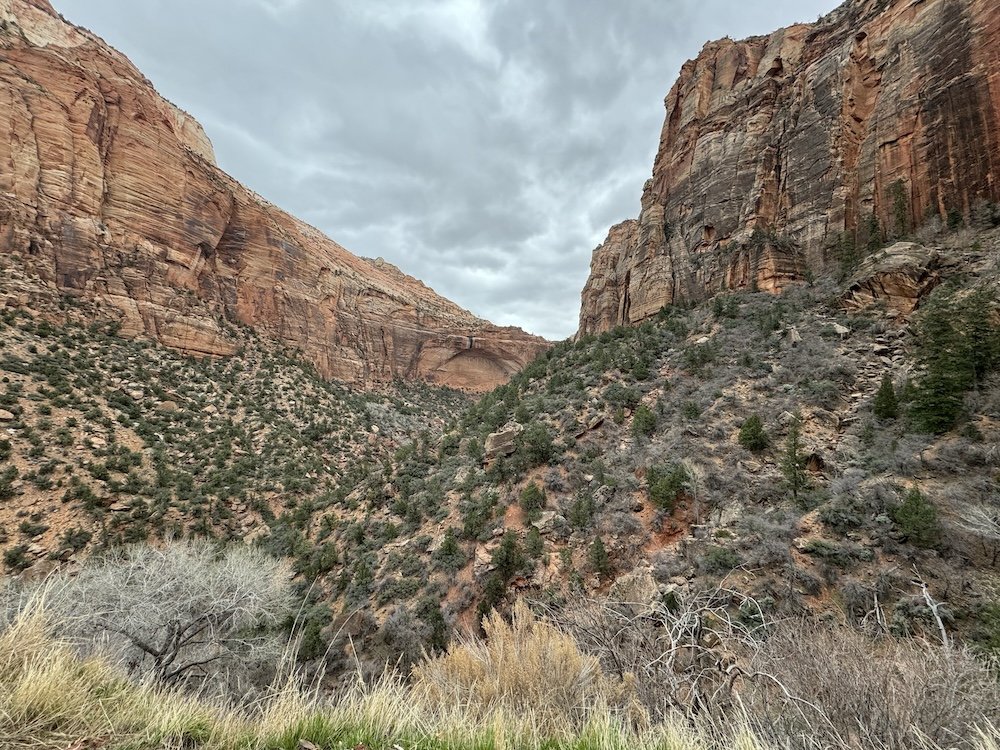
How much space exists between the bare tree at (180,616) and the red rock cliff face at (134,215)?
21.4m

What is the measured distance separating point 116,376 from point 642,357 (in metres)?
26.8

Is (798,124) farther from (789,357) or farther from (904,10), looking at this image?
(789,357)

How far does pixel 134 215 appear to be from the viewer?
86.0ft

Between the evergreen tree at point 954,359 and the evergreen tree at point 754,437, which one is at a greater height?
the evergreen tree at point 954,359

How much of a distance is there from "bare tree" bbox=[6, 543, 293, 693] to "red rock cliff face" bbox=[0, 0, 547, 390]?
21.4 m

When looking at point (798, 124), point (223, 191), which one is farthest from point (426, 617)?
point (223, 191)

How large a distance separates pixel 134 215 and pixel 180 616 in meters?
30.2

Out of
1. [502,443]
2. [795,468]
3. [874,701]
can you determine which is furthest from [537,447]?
[874,701]

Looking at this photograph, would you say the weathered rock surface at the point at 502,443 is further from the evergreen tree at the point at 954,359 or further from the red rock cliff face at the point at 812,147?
the red rock cliff face at the point at 812,147

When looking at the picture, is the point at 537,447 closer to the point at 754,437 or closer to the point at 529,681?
the point at 754,437

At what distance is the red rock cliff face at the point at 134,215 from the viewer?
72.7 feet

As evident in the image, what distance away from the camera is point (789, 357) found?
14805mm

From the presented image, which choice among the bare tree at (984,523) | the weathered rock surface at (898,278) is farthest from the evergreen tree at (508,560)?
the weathered rock surface at (898,278)

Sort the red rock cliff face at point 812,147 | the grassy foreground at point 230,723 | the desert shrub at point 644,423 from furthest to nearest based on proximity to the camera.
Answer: the red rock cliff face at point 812,147 → the desert shrub at point 644,423 → the grassy foreground at point 230,723
